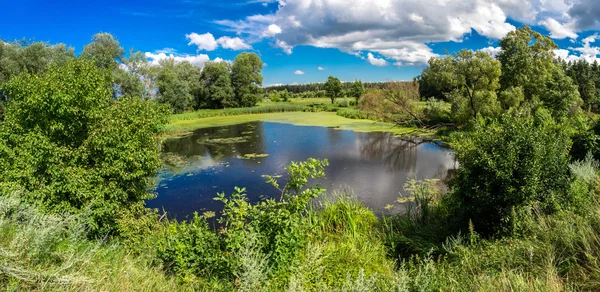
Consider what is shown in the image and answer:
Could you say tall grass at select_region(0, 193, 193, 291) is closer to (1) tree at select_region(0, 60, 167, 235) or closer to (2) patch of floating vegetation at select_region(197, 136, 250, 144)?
(1) tree at select_region(0, 60, 167, 235)

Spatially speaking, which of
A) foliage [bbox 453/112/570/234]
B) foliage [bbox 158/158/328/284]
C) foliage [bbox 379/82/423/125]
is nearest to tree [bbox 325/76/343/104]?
foliage [bbox 379/82/423/125]

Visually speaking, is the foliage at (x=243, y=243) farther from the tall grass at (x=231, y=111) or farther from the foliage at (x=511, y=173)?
the tall grass at (x=231, y=111)

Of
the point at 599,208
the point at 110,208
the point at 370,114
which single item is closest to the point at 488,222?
the point at 599,208

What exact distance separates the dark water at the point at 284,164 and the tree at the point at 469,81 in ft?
13.1

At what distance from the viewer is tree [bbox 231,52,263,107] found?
162ft

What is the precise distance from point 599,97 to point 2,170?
46.2 m

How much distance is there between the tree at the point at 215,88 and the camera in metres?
47.2

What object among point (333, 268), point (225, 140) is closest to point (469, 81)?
point (225, 140)

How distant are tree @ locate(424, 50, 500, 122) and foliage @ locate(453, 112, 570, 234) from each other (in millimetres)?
15727

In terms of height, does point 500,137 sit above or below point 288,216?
above

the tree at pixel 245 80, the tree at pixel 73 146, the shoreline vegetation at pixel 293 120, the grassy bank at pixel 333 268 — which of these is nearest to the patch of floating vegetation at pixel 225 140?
the shoreline vegetation at pixel 293 120

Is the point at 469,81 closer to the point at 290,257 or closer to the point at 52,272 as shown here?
the point at 290,257

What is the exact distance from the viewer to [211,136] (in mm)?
25234

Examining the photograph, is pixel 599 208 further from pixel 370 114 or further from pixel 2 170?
pixel 370 114
